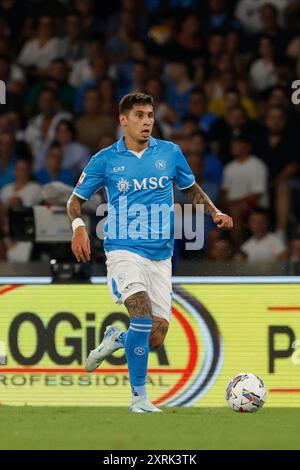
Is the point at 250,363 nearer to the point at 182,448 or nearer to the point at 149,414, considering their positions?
the point at 149,414

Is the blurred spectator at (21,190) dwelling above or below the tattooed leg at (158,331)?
above

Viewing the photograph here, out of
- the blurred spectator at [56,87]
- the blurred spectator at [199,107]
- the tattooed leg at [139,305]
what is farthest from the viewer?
the blurred spectator at [56,87]

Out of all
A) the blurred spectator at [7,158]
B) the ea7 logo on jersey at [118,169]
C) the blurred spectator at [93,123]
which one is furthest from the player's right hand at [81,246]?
the blurred spectator at [93,123]

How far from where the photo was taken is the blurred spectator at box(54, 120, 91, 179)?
12883 mm

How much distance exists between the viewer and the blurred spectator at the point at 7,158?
42.4 ft

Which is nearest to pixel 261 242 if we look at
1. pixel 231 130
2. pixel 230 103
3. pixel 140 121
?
pixel 231 130

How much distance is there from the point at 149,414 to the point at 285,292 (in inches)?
73.1

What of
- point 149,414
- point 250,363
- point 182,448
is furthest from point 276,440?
point 250,363

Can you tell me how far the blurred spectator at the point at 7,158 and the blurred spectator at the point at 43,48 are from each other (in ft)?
5.10

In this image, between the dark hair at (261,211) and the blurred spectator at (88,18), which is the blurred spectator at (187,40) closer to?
the blurred spectator at (88,18)

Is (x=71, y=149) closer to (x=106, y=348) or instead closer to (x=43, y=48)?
(x=43, y=48)

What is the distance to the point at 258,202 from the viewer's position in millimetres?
12070

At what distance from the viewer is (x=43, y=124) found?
1366 cm

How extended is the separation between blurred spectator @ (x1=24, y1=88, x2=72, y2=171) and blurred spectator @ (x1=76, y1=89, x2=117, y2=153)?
0.79ft
